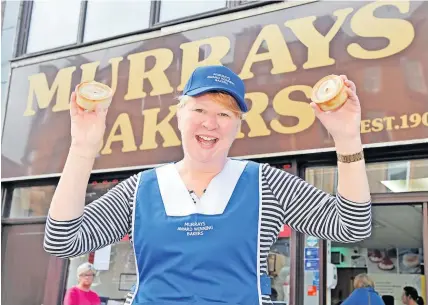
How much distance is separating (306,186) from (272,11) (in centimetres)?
432

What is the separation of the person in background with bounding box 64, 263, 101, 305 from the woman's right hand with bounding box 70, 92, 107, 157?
14.8 feet

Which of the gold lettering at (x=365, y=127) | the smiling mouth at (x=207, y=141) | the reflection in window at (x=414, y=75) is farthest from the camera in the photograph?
the gold lettering at (x=365, y=127)

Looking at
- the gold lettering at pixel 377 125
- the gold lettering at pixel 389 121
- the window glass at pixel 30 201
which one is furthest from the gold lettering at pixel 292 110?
the window glass at pixel 30 201

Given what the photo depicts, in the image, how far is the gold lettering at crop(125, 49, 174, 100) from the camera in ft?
19.5

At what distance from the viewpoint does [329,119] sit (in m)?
1.34

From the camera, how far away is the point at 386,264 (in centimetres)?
931

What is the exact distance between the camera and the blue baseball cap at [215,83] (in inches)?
56.5

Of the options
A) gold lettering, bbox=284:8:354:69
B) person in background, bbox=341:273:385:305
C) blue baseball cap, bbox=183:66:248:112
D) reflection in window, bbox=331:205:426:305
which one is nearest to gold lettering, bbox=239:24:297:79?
gold lettering, bbox=284:8:354:69

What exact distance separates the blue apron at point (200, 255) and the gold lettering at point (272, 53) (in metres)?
3.99

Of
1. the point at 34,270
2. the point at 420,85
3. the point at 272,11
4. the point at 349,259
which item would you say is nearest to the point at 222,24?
the point at 272,11

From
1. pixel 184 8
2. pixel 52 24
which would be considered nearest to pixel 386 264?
pixel 184 8

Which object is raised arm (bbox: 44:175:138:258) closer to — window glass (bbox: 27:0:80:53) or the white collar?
the white collar

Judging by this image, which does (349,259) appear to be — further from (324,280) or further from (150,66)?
(150,66)

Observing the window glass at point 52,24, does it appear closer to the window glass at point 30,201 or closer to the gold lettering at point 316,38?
the window glass at point 30,201
